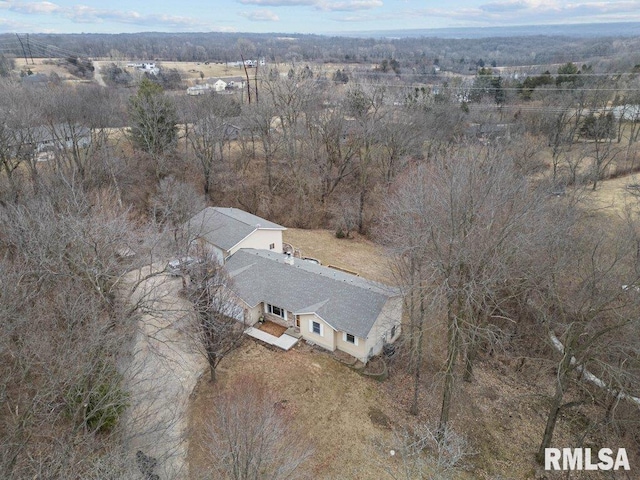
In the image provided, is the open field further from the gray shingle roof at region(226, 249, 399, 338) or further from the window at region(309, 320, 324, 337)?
the window at region(309, 320, 324, 337)

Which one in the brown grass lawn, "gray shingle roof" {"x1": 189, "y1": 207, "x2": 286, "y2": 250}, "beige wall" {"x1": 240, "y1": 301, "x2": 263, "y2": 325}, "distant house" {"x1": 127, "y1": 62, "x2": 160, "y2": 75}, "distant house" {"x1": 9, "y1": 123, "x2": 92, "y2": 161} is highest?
"distant house" {"x1": 127, "y1": 62, "x2": 160, "y2": 75}

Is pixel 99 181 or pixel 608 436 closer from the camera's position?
pixel 608 436

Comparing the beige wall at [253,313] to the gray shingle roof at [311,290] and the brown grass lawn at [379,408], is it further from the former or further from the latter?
the brown grass lawn at [379,408]

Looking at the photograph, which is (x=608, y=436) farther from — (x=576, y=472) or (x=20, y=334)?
(x=20, y=334)

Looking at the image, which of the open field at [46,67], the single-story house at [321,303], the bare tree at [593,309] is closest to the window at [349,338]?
the single-story house at [321,303]

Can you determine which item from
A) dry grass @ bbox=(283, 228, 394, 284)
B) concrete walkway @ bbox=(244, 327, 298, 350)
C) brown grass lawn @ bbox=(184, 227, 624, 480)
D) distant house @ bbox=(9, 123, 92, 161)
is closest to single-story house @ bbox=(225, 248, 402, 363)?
concrete walkway @ bbox=(244, 327, 298, 350)

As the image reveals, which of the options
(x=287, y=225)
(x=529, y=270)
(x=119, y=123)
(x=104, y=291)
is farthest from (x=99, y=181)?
(x=529, y=270)

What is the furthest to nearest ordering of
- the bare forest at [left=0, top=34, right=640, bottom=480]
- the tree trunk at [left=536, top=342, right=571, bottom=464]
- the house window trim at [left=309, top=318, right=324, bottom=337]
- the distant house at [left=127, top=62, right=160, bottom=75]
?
the distant house at [left=127, top=62, right=160, bottom=75]
the house window trim at [left=309, top=318, right=324, bottom=337]
the tree trunk at [left=536, top=342, right=571, bottom=464]
the bare forest at [left=0, top=34, right=640, bottom=480]
